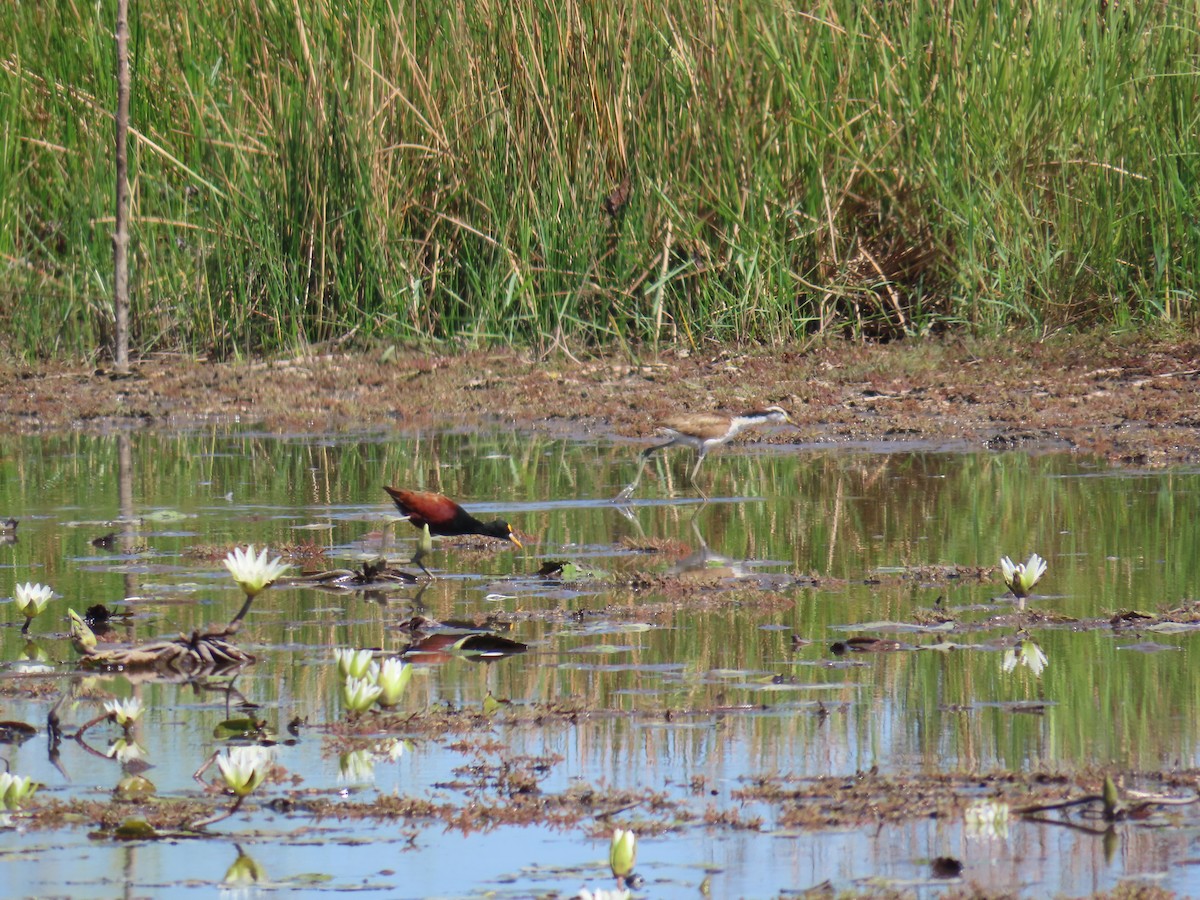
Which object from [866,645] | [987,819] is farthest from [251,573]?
[987,819]

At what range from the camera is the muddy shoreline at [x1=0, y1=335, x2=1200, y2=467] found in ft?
32.4

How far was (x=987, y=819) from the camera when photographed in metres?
3.60

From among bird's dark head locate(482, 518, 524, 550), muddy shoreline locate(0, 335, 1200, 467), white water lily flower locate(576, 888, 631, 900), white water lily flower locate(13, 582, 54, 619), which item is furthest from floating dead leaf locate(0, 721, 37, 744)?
muddy shoreline locate(0, 335, 1200, 467)

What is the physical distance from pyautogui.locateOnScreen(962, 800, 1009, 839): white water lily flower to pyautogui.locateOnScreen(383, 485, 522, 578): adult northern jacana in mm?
3253

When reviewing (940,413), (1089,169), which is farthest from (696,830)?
(1089,169)

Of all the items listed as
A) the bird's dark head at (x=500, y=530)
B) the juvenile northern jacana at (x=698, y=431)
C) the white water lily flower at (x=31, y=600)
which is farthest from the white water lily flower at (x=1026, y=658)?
the juvenile northern jacana at (x=698, y=431)

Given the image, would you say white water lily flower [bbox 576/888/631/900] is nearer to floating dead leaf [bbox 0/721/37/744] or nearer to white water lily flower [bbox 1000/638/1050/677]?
floating dead leaf [bbox 0/721/37/744]

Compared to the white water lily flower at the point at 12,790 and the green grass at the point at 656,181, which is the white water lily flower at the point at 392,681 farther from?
the green grass at the point at 656,181

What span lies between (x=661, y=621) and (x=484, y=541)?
1733 mm

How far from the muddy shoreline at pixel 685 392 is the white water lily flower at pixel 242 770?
5.97 metres

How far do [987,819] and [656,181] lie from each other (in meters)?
8.63

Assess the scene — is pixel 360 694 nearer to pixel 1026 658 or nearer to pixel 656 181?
pixel 1026 658

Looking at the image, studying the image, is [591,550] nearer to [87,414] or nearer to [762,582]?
[762,582]

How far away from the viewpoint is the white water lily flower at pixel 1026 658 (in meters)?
4.81
